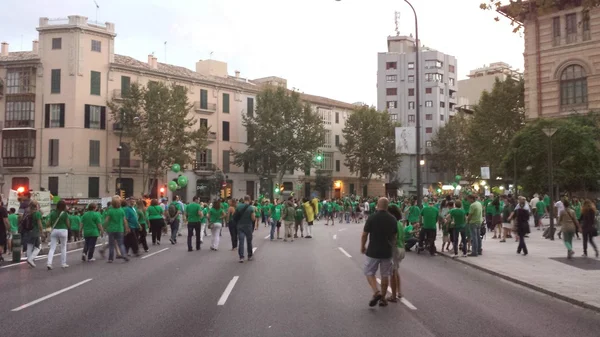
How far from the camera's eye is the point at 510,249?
18.3 m

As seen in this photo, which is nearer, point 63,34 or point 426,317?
point 426,317

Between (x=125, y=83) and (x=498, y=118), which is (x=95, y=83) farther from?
(x=498, y=118)

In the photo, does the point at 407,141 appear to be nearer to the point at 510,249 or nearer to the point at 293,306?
the point at 510,249

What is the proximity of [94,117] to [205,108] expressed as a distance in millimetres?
11762

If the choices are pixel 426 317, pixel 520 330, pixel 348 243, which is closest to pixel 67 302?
pixel 426 317

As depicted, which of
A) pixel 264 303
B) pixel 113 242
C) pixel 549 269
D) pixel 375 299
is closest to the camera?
pixel 375 299

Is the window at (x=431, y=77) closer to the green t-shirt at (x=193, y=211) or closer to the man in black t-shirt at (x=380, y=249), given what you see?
the green t-shirt at (x=193, y=211)

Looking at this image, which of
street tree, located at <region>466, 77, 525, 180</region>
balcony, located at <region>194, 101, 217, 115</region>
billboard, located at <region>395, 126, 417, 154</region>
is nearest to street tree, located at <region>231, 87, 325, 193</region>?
balcony, located at <region>194, 101, 217, 115</region>

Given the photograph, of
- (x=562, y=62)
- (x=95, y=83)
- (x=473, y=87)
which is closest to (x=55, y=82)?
(x=95, y=83)

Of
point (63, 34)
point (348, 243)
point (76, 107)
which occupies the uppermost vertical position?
point (63, 34)

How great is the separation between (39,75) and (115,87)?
21.2ft

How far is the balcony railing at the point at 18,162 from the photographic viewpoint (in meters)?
47.8

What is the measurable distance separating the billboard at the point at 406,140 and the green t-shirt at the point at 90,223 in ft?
39.8

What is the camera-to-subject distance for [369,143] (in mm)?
68188
